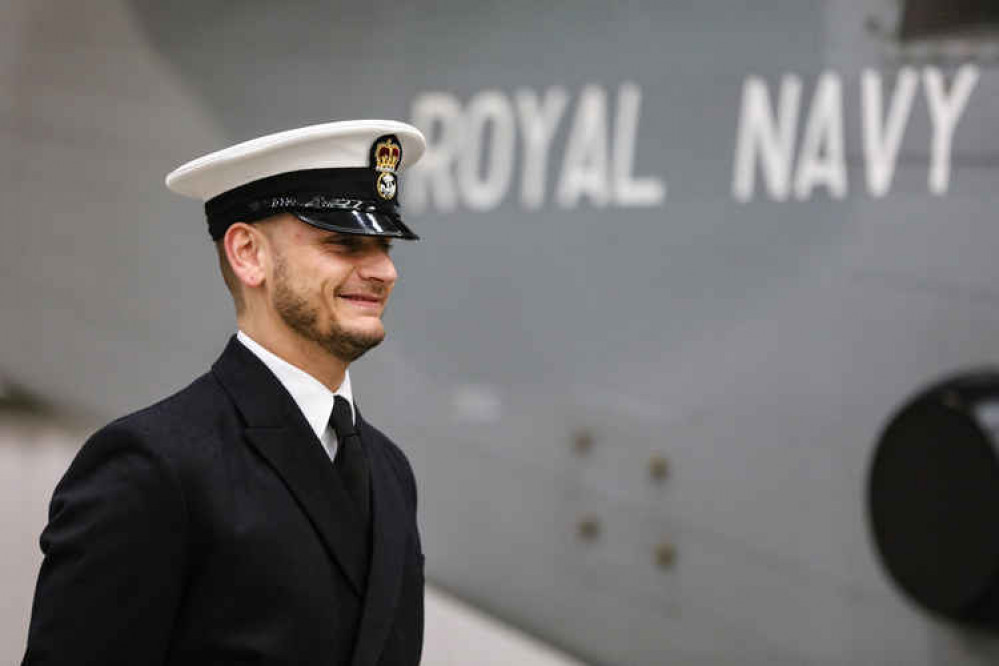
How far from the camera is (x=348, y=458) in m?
1.11

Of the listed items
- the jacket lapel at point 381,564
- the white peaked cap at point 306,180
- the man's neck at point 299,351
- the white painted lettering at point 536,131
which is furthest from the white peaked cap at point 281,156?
the white painted lettering at point 536,131

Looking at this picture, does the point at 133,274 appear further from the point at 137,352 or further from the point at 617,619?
the point at 617,619

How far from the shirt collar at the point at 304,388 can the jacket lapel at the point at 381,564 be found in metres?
0.06

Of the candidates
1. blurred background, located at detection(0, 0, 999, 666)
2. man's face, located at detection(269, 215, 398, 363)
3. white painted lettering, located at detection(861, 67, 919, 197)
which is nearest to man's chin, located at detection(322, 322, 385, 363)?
man's face, located at detection(269, 215, 398, 363)

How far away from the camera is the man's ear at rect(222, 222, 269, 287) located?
43.0 inches

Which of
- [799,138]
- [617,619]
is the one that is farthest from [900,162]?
[617,619]

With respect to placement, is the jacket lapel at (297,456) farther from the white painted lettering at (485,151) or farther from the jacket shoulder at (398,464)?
the white painted lettering at (485,151)

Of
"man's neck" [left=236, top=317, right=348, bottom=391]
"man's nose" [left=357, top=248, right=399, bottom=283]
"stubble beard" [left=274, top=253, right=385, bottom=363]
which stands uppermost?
"man's nose" [left=357, top=248, right=399, bottom=283]

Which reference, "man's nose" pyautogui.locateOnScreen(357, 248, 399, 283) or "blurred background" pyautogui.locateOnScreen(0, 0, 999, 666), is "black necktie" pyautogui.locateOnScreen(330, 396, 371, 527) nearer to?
"man's nose" pyautogui.locateOnScreen(357, 248, 399, 283)

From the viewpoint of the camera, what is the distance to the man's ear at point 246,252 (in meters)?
1.09

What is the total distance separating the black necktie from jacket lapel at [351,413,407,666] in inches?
0.7

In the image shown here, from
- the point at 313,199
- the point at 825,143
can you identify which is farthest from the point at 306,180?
the point at 825,143

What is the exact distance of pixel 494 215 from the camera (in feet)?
8.30

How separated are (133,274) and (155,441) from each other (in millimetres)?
1847
